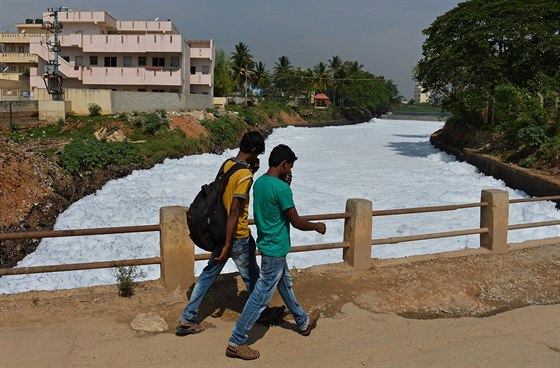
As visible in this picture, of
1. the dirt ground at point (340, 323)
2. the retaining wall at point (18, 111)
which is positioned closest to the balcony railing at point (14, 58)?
the retaining wall at point (18, 111)

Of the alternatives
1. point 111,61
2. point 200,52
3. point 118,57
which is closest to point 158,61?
point 118,57

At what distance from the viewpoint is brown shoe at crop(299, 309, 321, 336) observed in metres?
4.64

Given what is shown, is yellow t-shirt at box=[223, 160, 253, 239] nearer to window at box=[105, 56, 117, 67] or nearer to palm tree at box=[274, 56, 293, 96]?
window at box=[105, 56, 117, 67]

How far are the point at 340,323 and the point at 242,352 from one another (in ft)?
4.28

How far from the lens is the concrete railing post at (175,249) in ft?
17.8

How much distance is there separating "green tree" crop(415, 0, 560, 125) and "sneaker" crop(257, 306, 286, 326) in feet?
76.3

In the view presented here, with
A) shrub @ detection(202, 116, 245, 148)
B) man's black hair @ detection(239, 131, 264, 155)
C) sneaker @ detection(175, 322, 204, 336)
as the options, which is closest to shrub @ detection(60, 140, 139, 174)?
shrub @ detection(202, 116, 245, 148)

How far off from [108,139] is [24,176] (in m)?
9.26

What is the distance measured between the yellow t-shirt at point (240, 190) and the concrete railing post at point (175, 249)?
1.42 metres

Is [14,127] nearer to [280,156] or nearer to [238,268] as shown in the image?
[238,268]

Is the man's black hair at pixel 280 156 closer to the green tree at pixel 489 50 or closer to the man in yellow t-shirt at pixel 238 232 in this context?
the man in yellow t-shirt at pixel 238 232

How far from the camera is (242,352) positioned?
4.12m

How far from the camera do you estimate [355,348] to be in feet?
14.8

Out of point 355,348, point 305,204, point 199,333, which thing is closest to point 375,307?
point 355,348
